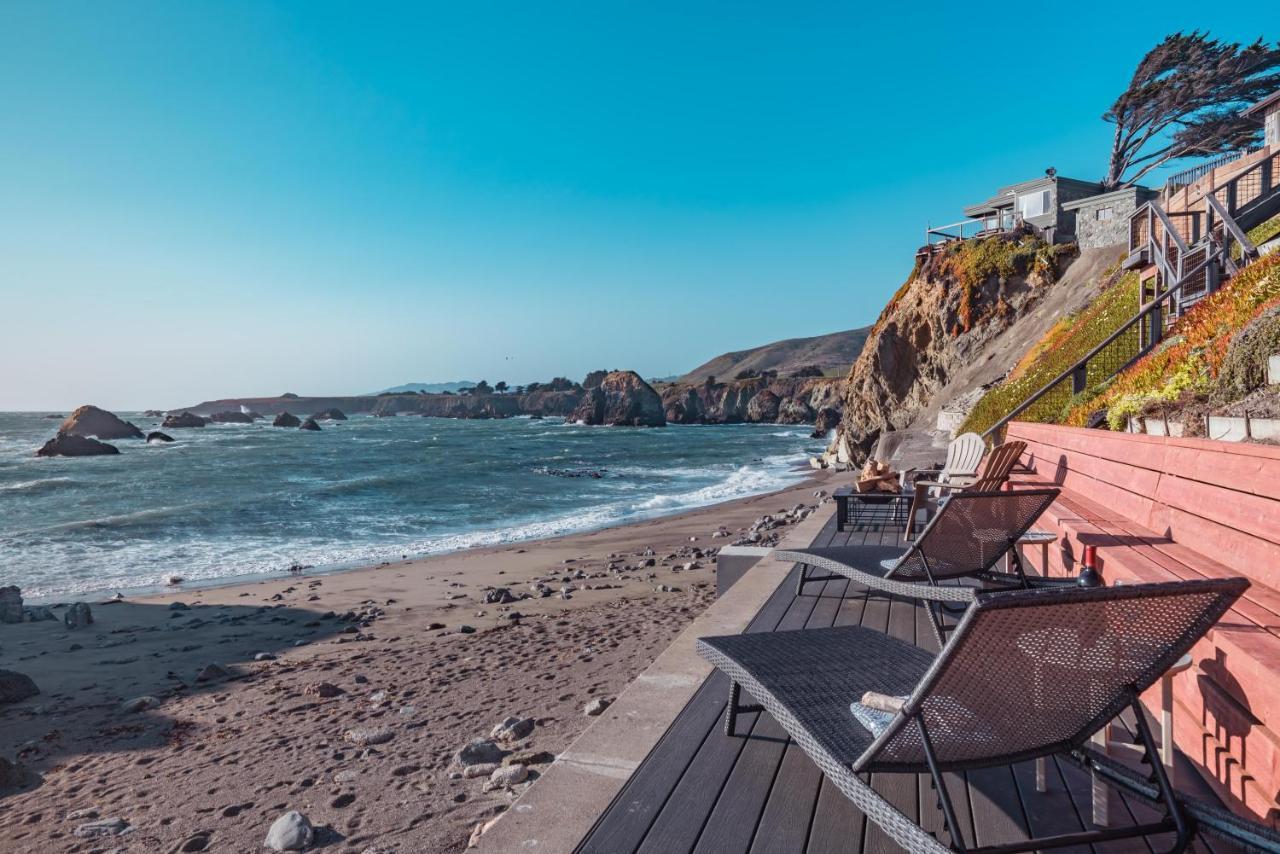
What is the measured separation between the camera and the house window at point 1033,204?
98.1 feet

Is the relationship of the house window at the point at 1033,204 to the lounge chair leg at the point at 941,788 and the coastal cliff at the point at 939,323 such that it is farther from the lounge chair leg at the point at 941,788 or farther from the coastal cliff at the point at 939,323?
the lounge chair leg at the point at 941,788

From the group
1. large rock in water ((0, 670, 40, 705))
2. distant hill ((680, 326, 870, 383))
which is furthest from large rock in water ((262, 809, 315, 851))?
distant hill ((680, 326, 870, 383))

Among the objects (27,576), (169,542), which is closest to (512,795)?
(27,576)

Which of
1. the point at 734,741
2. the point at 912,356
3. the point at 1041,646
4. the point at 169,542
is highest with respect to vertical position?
the point at 912,356

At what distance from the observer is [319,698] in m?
5.83

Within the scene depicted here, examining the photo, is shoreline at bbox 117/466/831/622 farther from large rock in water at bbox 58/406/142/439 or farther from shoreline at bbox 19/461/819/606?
large rock in water at bbox 58/406/142/439

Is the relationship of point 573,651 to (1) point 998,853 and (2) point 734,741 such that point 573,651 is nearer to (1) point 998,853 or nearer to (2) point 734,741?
(2) point 734,741

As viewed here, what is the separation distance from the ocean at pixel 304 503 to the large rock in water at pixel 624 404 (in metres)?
36.1

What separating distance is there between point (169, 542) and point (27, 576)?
3.12m

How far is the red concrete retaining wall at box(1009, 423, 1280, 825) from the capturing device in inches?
82.3

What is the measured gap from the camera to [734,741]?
283cm

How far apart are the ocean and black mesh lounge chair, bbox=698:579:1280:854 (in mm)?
12455

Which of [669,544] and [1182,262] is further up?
[1182,262]

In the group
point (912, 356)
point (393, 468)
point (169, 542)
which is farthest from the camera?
point (393, 468)
